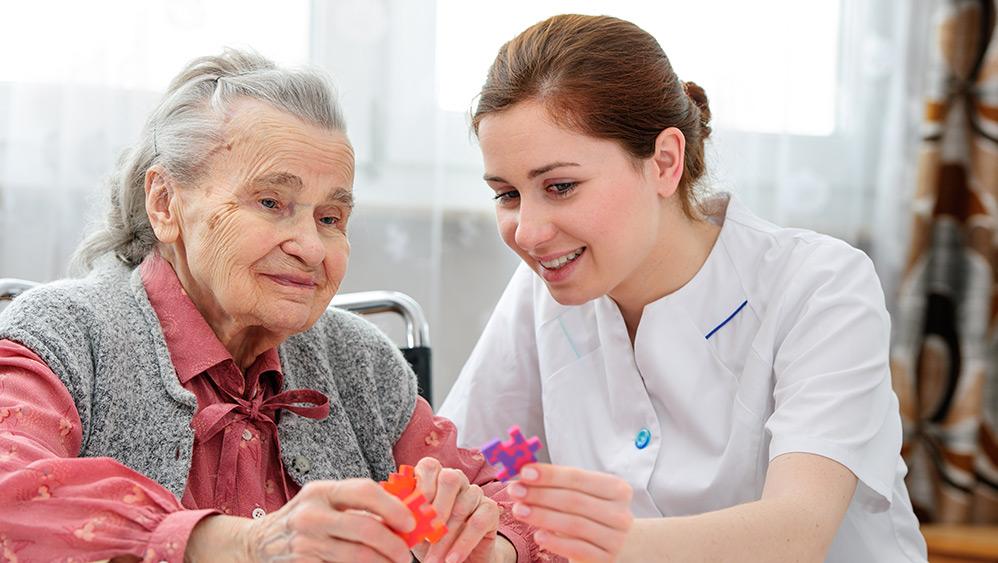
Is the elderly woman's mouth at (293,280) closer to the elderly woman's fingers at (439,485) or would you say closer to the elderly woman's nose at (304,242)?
the elderly woman's nose at (304,242)

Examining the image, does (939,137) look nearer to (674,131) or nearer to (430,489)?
(674,131)

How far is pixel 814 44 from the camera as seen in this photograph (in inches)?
98.6

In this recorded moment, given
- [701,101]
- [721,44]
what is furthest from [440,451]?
[721,44]

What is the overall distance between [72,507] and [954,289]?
239cm

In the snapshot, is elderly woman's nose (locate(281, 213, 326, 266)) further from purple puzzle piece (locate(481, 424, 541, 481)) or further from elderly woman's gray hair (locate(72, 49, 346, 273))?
purple puzzle piece (locate(481, 424, 541, 481))

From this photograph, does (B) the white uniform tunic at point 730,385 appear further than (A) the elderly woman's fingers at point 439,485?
Yes

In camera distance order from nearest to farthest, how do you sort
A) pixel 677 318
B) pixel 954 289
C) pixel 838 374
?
pixel 838 374
pixel 677 318
pixel 954 289

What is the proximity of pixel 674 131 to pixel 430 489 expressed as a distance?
29.3 inches

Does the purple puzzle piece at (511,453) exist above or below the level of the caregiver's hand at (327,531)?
below

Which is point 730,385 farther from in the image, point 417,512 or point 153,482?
point 153,482

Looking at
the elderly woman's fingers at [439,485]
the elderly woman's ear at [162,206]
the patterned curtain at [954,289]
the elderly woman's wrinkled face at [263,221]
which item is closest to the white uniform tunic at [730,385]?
the elderly woman's fingers at [439,485]

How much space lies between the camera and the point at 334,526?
0.82 meters

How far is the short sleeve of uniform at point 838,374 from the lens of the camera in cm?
124

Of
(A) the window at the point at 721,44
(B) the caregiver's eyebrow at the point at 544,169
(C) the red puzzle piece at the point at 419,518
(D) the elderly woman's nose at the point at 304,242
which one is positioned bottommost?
(C) the red puzzle piece at the point at 419,518
